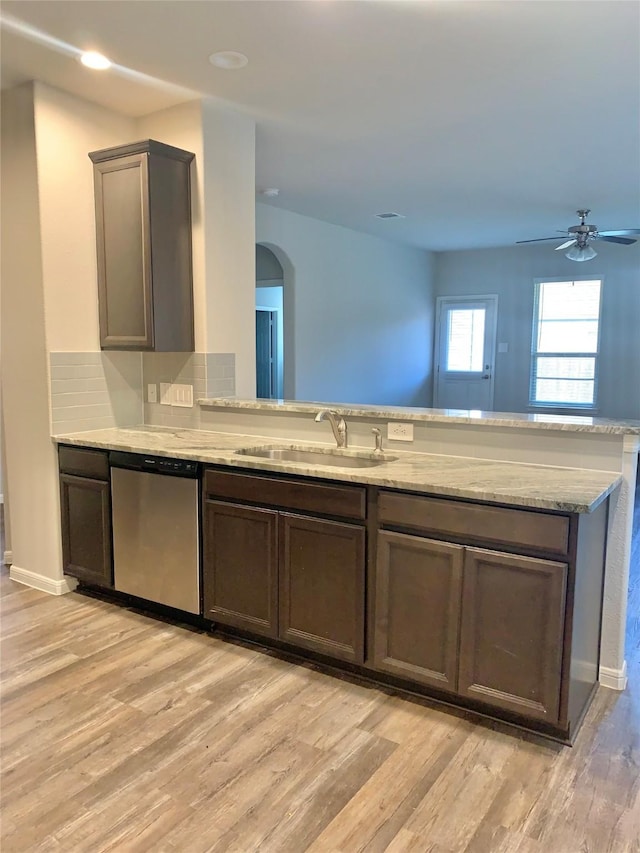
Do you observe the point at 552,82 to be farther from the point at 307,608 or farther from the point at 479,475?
the point at 307,608

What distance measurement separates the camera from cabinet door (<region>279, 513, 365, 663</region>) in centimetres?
247

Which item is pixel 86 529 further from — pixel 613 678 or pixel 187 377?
pixel 613 678

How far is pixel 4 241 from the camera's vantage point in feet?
10.9

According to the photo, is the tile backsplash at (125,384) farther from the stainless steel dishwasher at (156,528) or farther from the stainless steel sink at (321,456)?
the stainless steel sink at (321,456)

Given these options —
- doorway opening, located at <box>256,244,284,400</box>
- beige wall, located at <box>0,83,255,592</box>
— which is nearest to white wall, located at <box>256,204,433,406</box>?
doorway opening, located at <box>256,244,284,400</box>

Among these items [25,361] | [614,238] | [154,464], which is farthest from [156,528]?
[614,238]

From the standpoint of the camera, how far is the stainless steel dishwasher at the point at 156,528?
9.61ft

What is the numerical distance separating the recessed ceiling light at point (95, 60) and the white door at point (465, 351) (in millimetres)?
6240

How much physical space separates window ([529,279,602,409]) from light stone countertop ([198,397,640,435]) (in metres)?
5.33

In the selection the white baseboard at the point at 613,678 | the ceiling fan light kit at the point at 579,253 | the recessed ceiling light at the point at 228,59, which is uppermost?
the recessed ceiling light at the point at 228,59

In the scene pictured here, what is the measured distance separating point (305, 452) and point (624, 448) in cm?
141

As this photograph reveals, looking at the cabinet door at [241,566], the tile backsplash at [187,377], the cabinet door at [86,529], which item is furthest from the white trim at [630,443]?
the cabinet door at [86,529]

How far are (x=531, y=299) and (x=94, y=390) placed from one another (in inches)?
240

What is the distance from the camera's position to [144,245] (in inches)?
126
